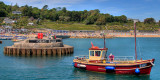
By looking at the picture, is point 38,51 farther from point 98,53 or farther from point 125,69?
point 125,69

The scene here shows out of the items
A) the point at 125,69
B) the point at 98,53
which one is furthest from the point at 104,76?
the point at 98,53

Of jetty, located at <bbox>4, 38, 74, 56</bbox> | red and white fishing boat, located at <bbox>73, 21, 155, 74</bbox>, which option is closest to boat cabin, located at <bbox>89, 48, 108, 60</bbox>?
red and white fishing boat, located at <bbox>73, 21, 155, 74</bbox>

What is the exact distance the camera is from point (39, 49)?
207 feet

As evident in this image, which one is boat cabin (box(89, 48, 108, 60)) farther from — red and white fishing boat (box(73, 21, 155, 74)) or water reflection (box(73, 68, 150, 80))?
water reflection (box(73, 68, 150, 80))

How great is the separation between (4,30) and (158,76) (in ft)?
466

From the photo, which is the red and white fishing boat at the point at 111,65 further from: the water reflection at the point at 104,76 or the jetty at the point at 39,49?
the jetty at the point at 39,49

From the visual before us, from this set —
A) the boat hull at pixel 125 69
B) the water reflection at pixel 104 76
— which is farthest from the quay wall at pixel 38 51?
the boat hull at pixel 125 69

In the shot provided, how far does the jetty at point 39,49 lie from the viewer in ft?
208

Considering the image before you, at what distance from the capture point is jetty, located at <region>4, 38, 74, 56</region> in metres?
63.3

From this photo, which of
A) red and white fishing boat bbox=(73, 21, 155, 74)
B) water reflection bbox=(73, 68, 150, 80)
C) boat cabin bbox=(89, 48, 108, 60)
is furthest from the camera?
boat cabin bbox=(89, 48, 108, 60)

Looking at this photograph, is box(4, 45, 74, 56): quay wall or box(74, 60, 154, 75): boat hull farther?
box(4, 45, 74, 56): quay wall

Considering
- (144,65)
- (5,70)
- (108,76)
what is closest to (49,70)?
(5,70)

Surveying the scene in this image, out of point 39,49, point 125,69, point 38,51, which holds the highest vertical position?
point 39,49

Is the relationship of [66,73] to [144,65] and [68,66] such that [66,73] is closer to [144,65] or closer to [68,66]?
[68,66]
